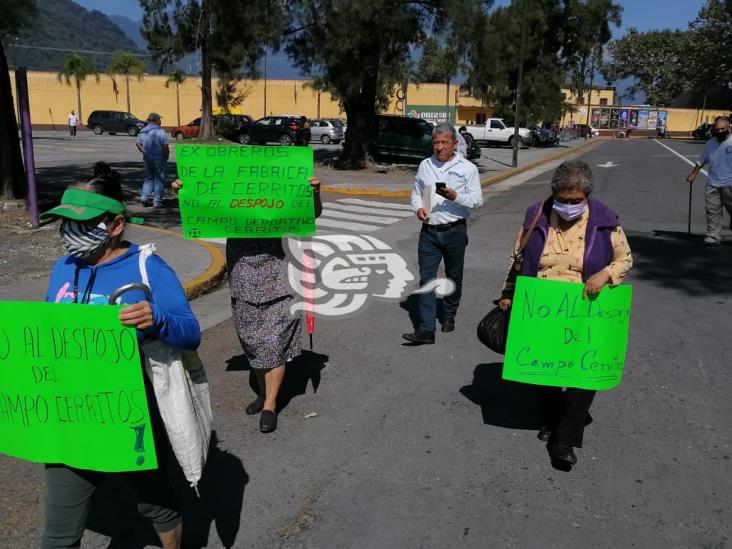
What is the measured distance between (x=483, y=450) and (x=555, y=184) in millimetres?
1605

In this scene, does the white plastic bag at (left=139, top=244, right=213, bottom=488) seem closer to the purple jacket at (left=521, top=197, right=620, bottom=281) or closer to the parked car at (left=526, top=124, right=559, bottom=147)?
the purple jacket at (left=521, top=197, right=620, bottom=281)

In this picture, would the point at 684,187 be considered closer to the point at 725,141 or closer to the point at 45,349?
the point at 725,141

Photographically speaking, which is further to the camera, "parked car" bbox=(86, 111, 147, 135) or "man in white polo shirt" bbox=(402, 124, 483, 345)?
"parked car" bbox=(86, 111, 147, 135)

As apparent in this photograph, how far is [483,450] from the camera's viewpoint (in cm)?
389

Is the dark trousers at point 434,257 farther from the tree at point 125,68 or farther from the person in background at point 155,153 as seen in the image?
the tree at point 125,68

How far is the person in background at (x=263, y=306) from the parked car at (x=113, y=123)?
4425 centimetres

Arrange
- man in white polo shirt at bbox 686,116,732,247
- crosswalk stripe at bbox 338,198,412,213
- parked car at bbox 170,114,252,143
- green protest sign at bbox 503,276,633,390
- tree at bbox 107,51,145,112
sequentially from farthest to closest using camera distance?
tree at bbox 107,51,145,112
parked car at bbox 170,114,252,143
crosswalk stripe at bbox 338,198,412,213
man in white polo shirt at bbox 686,116,732,247
green protest sign at bbox 503,276,633,390

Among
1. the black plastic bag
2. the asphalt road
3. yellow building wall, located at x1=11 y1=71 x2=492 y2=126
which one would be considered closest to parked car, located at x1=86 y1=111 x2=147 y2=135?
yellow building wall, located at x1=11 y1=71 x2=492 y2=126

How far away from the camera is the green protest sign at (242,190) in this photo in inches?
160

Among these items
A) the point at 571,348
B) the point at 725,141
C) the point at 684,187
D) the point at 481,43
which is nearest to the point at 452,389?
the point at 571,348

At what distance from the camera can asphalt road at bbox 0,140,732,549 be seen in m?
3.14

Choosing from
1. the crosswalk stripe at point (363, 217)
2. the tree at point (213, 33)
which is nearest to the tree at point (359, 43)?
the tree at point (213, 33)

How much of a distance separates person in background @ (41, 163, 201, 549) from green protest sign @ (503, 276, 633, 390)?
5.97 feet

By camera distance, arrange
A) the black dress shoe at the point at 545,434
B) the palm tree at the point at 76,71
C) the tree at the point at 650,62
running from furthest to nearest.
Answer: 1. the tree at the point at 650,62
2. the palm tree at the point at 76,71
3. the black dress shoe at the point at 545,434
